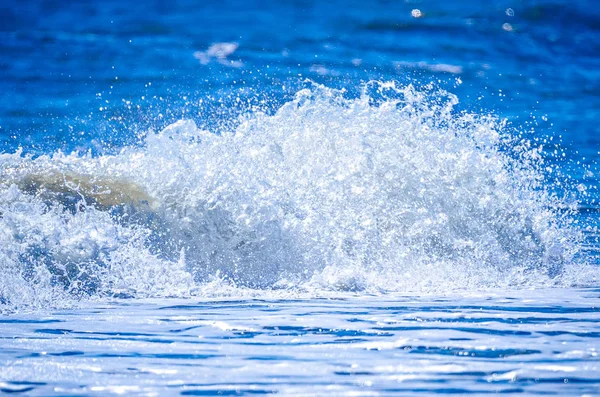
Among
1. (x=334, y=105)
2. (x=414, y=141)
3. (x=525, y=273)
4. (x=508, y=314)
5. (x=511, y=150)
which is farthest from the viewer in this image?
(x=511, y=150)

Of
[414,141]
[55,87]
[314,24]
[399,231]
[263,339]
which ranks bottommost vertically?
[263,339]

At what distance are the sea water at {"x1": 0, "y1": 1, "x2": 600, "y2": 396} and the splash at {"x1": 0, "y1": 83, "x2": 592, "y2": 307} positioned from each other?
0.06 feet

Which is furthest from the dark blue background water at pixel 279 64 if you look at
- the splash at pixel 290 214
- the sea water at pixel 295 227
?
the splash at pixel 290 214

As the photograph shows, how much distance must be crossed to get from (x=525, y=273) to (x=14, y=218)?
3.42m

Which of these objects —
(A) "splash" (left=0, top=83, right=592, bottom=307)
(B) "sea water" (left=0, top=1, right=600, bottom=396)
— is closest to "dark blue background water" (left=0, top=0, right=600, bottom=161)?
(B) "sea water" (left=0, top=1, right=600, bottom=396)

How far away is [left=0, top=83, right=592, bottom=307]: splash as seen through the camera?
5234mm

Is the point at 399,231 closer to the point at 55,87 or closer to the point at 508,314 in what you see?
the point at 508,314

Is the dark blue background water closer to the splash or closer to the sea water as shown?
the sea water

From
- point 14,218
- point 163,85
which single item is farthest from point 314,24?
point 14,218

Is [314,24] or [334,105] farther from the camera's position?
[314,24]

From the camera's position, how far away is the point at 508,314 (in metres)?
4.12

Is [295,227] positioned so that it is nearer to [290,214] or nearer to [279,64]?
[290,214]

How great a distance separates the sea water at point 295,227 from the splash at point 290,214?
0.02 metres

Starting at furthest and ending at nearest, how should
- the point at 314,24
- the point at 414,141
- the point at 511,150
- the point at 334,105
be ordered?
1. the point at 314,24
2. the point at 511,150
3. the point at 334,105
4. the point at 414,141
